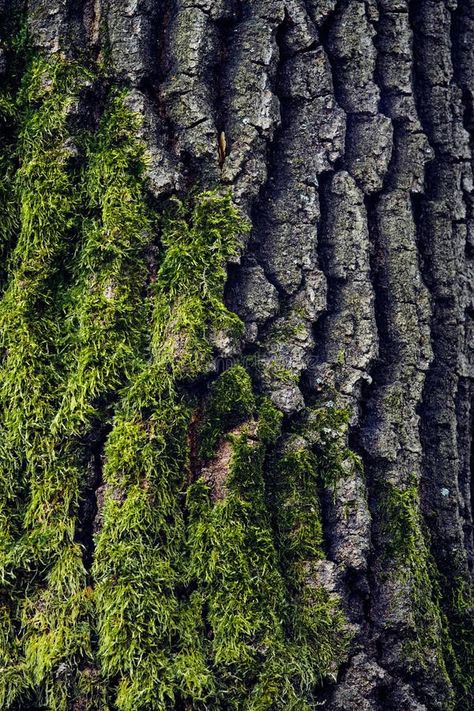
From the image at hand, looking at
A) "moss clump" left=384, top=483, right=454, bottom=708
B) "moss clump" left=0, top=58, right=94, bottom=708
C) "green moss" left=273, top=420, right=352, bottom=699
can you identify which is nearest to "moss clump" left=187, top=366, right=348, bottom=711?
"green moss" left=273, top=420, right=352, bottom=699

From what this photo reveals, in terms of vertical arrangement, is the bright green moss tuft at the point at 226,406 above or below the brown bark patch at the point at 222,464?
above

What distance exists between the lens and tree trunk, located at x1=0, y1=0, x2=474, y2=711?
2002 millimetres

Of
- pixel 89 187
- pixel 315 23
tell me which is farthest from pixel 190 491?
pixel 315 23

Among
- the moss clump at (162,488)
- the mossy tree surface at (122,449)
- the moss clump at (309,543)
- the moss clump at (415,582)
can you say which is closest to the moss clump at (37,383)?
the mossy tree surface at (122,449)

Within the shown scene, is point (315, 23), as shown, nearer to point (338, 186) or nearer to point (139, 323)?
point (338, 186)

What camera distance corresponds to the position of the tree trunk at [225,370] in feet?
6.57

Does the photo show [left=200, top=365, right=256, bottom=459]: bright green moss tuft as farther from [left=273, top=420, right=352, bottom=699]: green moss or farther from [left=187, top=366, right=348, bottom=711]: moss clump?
[left=273, top=420, right=352, bottom=699]: green moss

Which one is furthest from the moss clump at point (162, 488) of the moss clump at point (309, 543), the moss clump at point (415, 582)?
the moss clump at point (415, 582)

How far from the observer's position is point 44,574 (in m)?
2.05

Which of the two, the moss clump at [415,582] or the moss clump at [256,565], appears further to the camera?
the moss clump at [415,582]

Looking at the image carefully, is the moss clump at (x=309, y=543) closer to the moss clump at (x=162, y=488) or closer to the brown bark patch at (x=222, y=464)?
the brown bark patch at (x=222, y=464)

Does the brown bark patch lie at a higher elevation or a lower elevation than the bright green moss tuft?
lower

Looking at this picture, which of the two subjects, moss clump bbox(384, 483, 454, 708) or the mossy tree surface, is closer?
the mossy tree surface

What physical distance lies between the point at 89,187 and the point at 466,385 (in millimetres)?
1688
